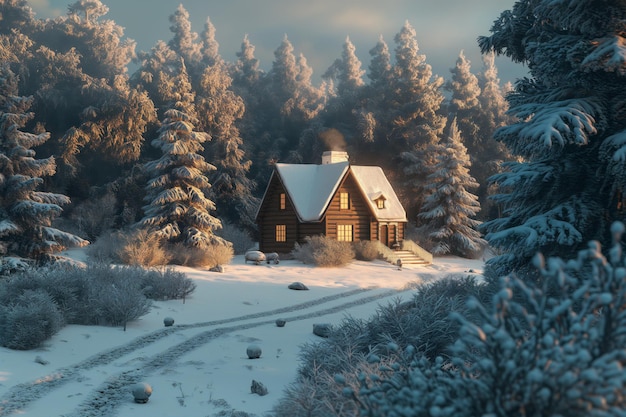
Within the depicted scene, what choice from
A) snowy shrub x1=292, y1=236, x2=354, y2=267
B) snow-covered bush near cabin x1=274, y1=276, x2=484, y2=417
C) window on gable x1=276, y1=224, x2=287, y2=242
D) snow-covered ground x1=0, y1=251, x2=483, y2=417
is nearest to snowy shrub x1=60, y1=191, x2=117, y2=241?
window on gable x1=276, y1=224, x2=287, y2=242

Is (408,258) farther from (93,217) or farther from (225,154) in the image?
(93,217)

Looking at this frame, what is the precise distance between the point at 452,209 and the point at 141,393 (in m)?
29.9

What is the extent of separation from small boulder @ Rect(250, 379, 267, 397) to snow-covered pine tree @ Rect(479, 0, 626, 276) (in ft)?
15.9

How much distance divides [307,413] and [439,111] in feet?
154

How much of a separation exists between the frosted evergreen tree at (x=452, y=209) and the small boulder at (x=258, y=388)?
27.6 m

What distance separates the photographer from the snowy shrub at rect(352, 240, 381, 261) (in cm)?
3042

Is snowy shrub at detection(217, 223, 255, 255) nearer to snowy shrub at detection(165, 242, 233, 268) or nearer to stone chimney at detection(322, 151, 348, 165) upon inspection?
stone chimney at detection(322, 151, 348, 165)

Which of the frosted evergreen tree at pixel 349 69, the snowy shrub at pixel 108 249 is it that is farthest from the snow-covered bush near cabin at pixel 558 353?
the frosted evergreen tree at pixel 349 69

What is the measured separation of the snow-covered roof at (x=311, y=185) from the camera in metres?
32.2

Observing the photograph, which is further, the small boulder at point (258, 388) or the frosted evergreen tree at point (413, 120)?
the frosted evergreen tree at point (413, 120)

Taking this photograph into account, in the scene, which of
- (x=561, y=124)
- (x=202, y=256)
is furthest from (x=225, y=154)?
(x=561, y=124)

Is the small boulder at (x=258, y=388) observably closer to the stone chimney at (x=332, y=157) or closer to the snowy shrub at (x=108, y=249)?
the snowy shrub at (x=108, y=249)

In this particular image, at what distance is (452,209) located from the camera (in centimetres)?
3509

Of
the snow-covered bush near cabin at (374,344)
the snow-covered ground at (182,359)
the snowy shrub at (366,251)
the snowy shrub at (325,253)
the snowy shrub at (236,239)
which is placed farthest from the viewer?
the snowy shrub at (236,239)
